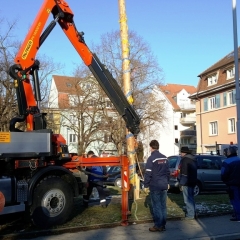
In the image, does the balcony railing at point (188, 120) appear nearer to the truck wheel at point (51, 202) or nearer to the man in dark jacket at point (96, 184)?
the man in dark jacket at point (96, 184)

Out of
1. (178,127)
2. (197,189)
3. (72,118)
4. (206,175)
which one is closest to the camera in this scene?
(197,189)

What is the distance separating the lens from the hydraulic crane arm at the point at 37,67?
32.1 ft

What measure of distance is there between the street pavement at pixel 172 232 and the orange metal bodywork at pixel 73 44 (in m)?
0.60

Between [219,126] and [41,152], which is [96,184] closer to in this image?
[41,152]

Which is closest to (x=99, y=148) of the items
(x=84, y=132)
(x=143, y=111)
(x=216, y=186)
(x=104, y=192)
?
(x=84, y=132)

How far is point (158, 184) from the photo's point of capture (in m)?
8.45

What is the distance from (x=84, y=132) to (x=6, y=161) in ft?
125

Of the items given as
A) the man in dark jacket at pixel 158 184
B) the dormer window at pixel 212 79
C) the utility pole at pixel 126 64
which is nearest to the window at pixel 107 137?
the dormer window at pixel 212 79

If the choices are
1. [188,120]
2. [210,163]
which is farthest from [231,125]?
[210,163]

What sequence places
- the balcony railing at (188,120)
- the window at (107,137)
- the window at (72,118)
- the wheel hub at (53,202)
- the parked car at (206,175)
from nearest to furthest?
1. the wheel hub at (53,202)
2. the parked car at (206,175)
3. the window at (107,137)
4. the window at (72,118)
5. the balcony railing at (188,120)

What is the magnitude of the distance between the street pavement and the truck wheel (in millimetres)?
700

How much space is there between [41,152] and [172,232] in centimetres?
320

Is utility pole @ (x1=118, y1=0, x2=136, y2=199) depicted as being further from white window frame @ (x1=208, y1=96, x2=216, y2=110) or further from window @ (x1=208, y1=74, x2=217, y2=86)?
white window frame @ (x1=208, y1=96, x2=216, y2=110)

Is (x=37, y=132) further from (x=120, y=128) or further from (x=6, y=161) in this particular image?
(x=120, y=128)
